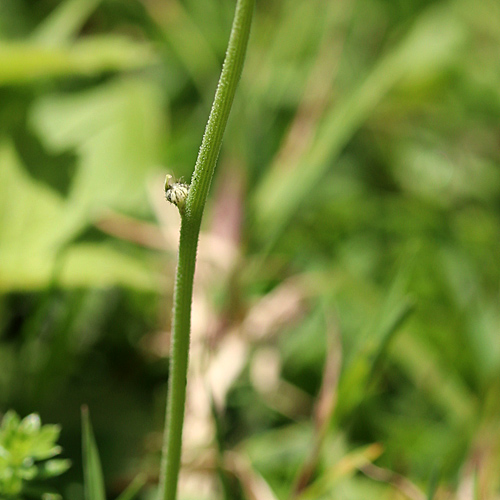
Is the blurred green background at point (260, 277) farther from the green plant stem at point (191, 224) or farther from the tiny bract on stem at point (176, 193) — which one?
the tiny bract on stem at point (176, 193)

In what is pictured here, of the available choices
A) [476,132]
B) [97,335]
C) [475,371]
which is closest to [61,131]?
[97,335]

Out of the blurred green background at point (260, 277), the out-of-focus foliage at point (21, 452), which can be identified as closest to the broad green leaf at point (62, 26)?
the blurred green background at point (260, 277)

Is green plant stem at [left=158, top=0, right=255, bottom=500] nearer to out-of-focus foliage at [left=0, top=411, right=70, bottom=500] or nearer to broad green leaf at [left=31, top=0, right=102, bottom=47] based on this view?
out-of-focus foliage at [left=0, top=411, right=70, bottom=500]

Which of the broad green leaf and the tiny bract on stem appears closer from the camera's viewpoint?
the tiny bract on stem

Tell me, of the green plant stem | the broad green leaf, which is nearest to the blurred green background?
the broad green leaf

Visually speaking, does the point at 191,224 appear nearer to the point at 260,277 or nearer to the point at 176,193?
the point at 176,193

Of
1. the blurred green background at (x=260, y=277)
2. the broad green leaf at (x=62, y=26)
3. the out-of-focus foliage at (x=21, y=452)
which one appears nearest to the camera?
the out-of-focus foliage at (x=21, y=452)

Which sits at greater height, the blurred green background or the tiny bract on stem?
the tiny bract on stem
